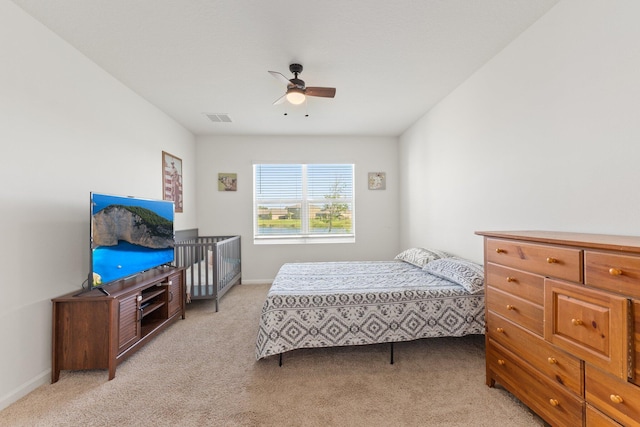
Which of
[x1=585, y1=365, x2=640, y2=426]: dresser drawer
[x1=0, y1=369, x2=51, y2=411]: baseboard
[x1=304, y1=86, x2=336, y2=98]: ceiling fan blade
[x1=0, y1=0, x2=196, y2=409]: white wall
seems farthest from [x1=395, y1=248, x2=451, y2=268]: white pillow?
[x1=0, y1=369, x2=51, y2=411]: baseboard

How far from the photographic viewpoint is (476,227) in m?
2.67

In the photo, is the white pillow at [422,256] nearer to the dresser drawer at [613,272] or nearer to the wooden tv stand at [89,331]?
the dresser drawer at [613,272]

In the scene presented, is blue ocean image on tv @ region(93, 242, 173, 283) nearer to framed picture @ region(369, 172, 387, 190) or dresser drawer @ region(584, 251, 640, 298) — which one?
dresser drawer @ region(584, 251, 640, 298)

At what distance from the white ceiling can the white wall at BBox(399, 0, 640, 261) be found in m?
0.23

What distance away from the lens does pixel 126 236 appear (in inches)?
90.6

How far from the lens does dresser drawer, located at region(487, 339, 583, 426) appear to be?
126cm

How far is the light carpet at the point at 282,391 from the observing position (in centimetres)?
156

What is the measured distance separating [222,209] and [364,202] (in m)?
2.54

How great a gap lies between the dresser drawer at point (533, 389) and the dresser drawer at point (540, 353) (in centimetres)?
5

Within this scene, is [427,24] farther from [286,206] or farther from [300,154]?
[286,206]

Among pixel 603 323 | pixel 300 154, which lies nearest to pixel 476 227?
pixel 603 323

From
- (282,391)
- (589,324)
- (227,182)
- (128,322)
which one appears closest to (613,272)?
(589,324)

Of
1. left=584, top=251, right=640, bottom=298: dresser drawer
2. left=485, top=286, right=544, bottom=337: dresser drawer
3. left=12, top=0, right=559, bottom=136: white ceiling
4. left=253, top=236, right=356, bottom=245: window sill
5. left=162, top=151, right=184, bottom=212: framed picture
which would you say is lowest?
left=485, top=286, right=544, bottom=337: dresser drawer

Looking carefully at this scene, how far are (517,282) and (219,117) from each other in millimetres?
3833
